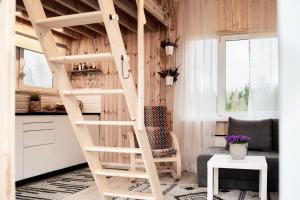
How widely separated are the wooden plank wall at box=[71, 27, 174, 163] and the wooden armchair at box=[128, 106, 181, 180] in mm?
431

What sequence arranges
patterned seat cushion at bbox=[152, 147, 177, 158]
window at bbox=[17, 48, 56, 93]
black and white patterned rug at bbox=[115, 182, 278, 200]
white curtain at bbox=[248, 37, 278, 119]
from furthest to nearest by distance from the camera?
1. window at bbox=[17, 48, 56, 93]
2. white curtain at bbox=[248, 37, 278, 119]
3. patterned seat cushion at bbox=[152, 147, 177, 158]
4. black and white patterned rug at bbox=[115, 182, 278, 200]

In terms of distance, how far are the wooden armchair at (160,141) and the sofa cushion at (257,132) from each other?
0.83m

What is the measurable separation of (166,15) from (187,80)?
3.28 ft

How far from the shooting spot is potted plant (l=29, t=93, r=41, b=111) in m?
4.42

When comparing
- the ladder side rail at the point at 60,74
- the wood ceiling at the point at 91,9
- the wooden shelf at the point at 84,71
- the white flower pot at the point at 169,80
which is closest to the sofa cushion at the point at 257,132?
the white flower pot at the point at 169,80

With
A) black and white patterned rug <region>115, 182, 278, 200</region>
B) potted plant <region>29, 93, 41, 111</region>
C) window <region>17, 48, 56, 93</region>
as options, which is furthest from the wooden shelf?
black and white patterned rug <region>115, 182, 278, 200</region>

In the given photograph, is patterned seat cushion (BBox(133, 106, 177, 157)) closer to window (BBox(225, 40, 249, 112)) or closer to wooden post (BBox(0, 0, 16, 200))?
window (BBox(225, 40, 249, 112))

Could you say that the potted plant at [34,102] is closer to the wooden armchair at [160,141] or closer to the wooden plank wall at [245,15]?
the wooden armchair at [160,141]

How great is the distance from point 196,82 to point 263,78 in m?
0.93

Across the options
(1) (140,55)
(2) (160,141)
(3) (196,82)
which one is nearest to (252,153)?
(2) (160,141)

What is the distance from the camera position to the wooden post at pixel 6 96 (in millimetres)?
1346

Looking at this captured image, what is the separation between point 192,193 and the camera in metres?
3.38

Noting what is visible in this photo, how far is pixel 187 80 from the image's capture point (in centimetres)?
462
